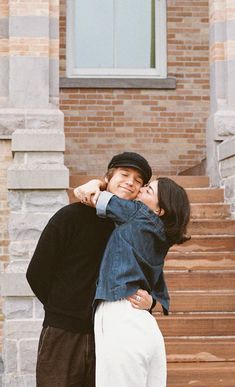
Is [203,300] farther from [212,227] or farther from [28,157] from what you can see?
[28,157]

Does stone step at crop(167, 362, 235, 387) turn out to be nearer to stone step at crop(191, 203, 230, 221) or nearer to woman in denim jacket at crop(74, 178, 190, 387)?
stone step at crop(191, 203, 230, 221)

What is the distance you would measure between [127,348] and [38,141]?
13.0 feet

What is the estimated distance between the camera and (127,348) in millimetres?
3010

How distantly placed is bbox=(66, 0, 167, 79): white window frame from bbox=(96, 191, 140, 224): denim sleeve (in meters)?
7.81

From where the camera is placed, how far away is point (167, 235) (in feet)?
10.8

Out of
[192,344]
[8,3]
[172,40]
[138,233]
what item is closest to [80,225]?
[138,233]

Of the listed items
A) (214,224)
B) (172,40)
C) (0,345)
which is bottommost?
(0,345)

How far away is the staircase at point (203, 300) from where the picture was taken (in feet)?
18.9

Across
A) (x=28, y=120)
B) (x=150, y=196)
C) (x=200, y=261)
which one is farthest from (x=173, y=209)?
(x=28, y=120)

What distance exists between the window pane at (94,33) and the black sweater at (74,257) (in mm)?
7951

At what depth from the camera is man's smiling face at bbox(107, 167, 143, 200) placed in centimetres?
335

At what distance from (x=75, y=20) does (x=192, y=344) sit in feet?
21.2

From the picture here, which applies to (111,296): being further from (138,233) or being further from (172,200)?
(172,200)

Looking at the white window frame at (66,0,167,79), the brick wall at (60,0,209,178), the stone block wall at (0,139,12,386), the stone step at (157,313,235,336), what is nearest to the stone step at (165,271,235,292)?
the stone step at (157,313,235,336)
